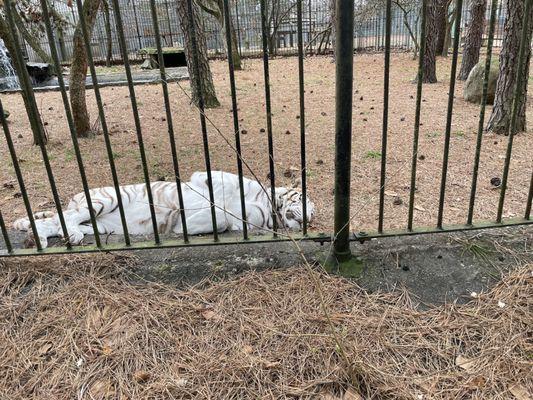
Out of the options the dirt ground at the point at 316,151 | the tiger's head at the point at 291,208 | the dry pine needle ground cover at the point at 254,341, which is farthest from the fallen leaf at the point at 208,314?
the tiger's head at the point at 291,208

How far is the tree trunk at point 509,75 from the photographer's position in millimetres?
5883

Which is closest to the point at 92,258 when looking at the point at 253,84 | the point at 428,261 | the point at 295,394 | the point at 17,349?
the point at 17,349

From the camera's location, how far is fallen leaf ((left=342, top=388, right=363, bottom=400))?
2.05 metres

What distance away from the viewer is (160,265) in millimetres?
2922

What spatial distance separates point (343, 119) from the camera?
8.20 ft

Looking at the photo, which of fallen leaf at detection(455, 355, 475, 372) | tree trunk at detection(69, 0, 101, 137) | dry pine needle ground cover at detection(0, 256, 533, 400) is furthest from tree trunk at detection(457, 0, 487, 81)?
fallen leaf at detection(455, 355, 475, 372)

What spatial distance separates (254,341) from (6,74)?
14471 mm

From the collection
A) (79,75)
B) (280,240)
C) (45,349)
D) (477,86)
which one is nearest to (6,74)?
(79,75)

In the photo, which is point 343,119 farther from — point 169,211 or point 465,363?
point 169,211

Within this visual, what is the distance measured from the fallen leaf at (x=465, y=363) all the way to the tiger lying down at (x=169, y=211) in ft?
6.34

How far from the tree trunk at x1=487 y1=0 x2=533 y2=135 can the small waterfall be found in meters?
12.4

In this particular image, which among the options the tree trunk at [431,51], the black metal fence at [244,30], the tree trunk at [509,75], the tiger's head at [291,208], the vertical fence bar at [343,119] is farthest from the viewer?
the black metal fence at [244,30]

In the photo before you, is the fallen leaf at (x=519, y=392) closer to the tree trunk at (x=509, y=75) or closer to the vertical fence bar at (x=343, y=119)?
the vertical fence bar at (x=343, y=119)

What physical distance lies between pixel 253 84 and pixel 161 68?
972 centimetres
